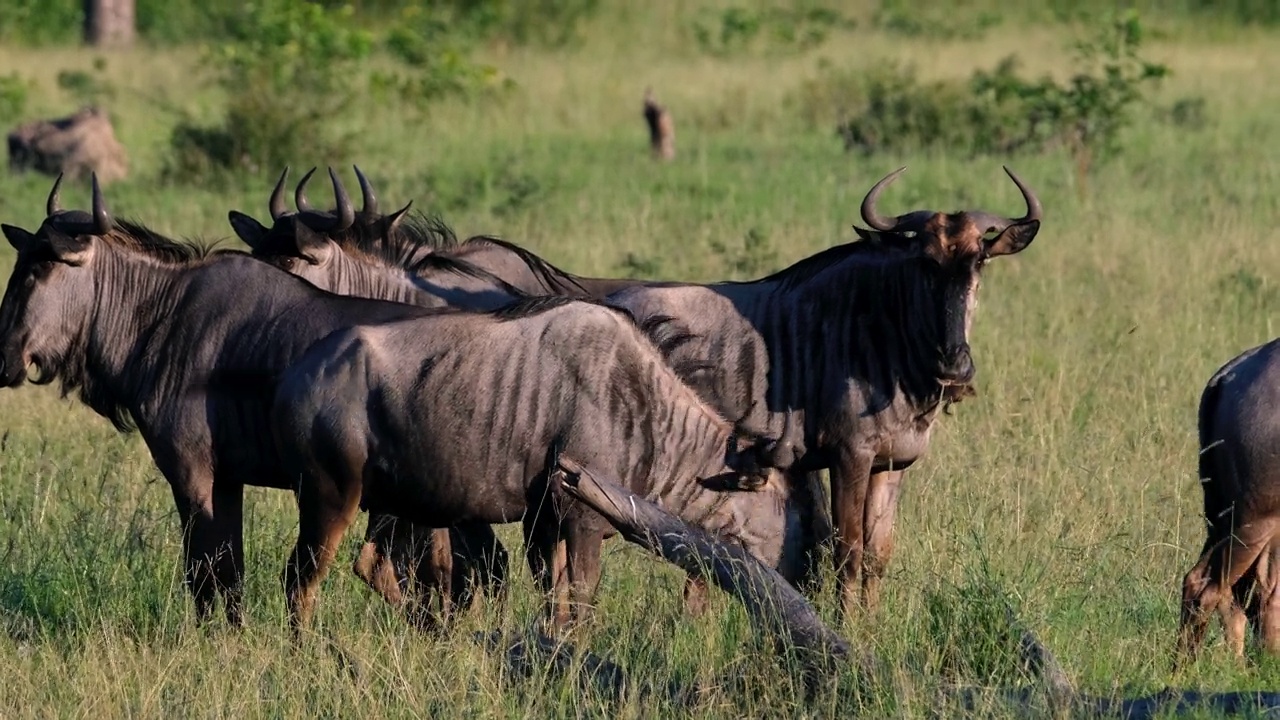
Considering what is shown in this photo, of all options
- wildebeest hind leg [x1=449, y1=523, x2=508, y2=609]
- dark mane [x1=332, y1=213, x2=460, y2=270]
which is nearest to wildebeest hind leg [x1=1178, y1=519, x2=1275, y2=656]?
wildebeest hind leg [x1=449, y1=523, x2=508, y2=609]

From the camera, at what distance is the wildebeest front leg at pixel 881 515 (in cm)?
631

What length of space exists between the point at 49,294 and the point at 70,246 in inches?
6.5

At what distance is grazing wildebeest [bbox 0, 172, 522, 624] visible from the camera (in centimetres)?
586

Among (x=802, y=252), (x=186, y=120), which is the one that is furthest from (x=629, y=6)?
(x=802, y=252)

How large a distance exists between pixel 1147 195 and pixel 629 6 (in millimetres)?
15929

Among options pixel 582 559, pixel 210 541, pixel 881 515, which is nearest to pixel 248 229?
pixel 210 541

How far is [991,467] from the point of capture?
23.9 feet

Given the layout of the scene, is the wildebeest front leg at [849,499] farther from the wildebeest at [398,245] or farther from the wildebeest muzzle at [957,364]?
the wildebeest at [398,245]

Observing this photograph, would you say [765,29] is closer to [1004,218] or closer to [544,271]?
[544,271]

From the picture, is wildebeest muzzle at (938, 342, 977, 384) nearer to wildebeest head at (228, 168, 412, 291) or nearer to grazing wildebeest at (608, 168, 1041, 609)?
grazing wildebeest at (608, 168, 1041, 609)

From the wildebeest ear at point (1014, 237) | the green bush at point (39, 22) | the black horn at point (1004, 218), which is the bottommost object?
the wildebeest ear at point (1014, 237)

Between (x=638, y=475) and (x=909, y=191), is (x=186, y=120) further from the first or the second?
(x=638, y=475)

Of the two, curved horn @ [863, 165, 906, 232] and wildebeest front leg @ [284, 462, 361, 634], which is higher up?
curved horn @ [863, 165, 906, 232]

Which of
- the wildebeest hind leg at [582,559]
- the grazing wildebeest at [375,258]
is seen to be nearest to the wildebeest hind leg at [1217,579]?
the wildebeest hind leg at [582,559]
